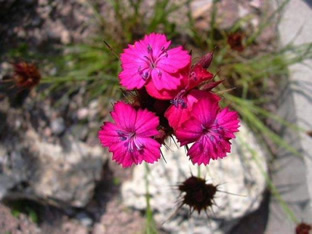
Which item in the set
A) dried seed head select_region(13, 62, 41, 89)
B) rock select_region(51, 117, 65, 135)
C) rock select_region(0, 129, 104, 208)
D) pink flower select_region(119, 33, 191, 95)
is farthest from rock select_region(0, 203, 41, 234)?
pink flower select_region(119, 33, 191, 95)

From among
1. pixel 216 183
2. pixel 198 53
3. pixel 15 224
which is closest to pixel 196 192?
pixel 216 183

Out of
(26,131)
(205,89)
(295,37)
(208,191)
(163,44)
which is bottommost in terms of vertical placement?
(208,191)

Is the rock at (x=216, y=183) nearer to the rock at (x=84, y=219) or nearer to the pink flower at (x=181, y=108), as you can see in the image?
the rock at (x=84, y=219)

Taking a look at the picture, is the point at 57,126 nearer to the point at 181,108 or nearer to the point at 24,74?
the point at 24,74

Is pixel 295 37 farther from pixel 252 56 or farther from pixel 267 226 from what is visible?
pixel 267 226

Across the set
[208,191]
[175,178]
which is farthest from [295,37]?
[208,191]

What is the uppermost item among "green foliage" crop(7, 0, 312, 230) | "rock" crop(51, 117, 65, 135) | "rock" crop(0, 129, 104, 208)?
Result: "green foliage" crop(7, 0, 312, 230)

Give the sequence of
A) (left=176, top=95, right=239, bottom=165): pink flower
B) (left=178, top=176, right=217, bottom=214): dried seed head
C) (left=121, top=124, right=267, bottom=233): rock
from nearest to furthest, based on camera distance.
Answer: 1. (left=176, top=95, right=239, bottom=165): pink flower
2. (left=178, top=176, right=217, bottom=214): dried seed head
3. (left=121, top=124, right=267, bottom=233): rock

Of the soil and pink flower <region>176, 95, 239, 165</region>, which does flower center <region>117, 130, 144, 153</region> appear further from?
the soil
